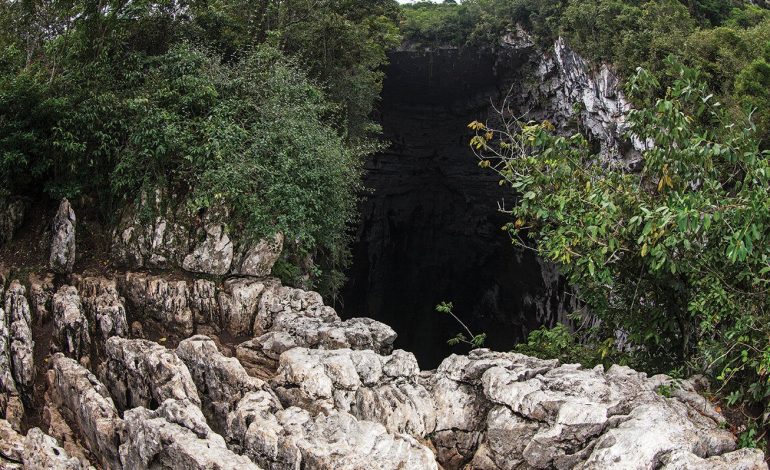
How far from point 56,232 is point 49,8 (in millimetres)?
4333

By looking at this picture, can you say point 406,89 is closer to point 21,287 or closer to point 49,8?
point 49,8

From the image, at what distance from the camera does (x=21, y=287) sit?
26.6 ft

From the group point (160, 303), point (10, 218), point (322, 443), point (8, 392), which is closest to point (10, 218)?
point (10, 218)

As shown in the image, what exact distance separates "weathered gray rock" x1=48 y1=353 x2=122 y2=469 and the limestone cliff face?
1557 cm

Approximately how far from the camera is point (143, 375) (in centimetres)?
Answer: 698

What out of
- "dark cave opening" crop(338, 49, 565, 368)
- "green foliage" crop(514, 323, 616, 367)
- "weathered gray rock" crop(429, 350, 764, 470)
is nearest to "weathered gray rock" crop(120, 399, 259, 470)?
"weathered gray rock" crop(429, 350, 764, 470)

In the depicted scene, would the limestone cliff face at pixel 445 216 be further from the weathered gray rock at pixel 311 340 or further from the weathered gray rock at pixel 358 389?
the weathered gray rock at pixel 358 389

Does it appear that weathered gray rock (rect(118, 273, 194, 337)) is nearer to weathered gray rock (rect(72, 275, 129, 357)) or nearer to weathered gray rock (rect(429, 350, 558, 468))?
weathered gray rock (rect(72, 275, 129, 357))

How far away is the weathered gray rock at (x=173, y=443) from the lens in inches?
215

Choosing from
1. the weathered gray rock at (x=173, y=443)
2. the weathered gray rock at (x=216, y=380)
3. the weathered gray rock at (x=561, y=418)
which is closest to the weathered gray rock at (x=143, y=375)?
the weathered gray rock at (x=216, y=380)

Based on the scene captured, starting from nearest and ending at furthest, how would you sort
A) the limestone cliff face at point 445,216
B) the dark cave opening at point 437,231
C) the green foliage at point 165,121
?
the green foliage at point 165,121 < the limestone cliff face at point 445,216 < the dark cave opening at point 437,231

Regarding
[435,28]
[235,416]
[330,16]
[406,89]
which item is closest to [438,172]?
[406,89]

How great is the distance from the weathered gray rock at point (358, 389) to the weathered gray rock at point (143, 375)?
1.09 metres

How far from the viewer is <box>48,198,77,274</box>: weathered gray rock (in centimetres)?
874
